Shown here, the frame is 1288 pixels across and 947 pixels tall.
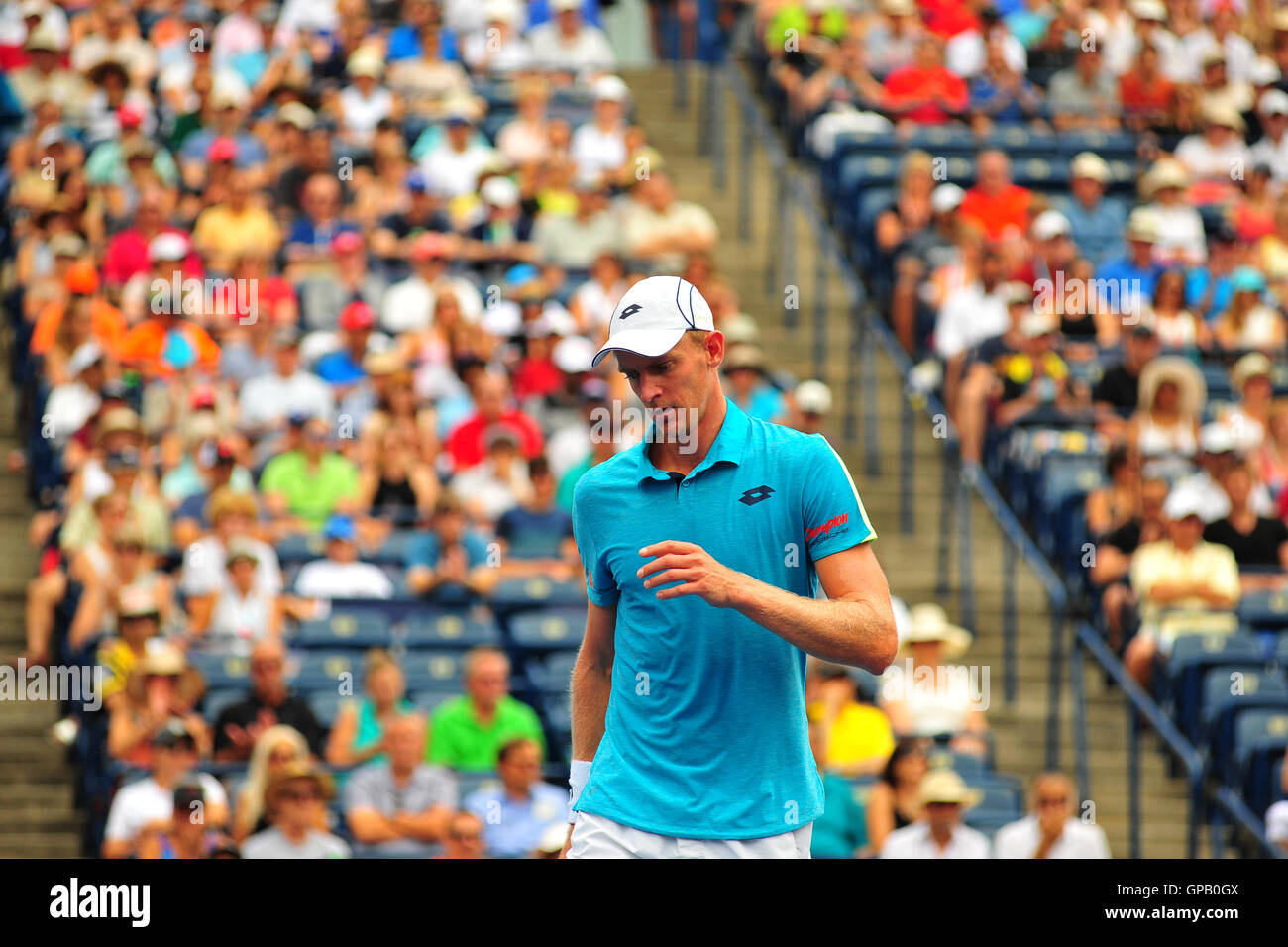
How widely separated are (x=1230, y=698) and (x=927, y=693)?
4.76 ft

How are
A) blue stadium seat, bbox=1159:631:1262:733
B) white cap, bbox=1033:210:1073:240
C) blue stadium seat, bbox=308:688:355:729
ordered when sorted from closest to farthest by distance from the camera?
blue stadium seat, bbox=308:688:355:729 < blue stadium seat, bbox=1159:631:1262:733 < white cap, bbox=1033:210:1073:240

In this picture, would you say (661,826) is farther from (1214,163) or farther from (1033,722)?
(1214,163)

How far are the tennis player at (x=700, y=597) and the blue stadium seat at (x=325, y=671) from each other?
587 centimetres

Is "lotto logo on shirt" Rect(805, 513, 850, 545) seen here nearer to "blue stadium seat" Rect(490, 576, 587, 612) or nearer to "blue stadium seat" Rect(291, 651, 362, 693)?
"blue stadium seat" Rect(291, 651, 362, 693)

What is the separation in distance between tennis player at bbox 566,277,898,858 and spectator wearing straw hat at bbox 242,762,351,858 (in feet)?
14.9

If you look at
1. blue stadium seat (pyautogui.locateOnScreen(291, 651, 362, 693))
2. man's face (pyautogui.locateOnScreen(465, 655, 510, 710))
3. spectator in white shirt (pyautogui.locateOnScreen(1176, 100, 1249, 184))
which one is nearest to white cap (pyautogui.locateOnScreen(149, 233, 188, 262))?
blue stadium seat (pyautogui.locateOnScreen(291, 651, 362, 693))

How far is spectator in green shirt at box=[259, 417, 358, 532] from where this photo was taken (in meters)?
11.8

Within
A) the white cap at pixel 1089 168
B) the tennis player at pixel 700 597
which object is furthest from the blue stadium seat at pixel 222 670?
the white cap at pixel 1089 168

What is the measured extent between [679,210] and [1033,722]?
14.6ft

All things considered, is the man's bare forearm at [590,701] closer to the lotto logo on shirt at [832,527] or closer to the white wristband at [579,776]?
the white wristband at [579,776]

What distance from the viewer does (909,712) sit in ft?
35.4

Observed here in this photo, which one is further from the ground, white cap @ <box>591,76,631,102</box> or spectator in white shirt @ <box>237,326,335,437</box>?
white cap @ <box>591,76,631,102</box>

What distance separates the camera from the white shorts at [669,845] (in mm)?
4523

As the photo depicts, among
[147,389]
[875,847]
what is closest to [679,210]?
[147,389]
